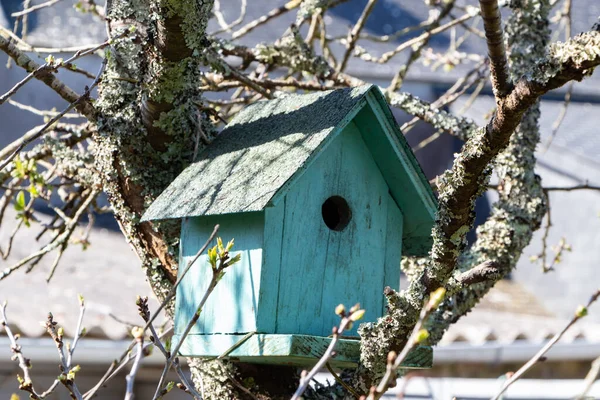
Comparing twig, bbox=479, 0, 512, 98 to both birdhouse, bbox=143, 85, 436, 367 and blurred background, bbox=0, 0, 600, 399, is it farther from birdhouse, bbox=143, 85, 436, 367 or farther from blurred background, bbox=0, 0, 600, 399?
blurred background, bbox=0, 0, 600, 399

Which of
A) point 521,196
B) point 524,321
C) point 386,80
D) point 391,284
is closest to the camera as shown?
point 391,284

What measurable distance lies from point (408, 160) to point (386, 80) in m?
7.82

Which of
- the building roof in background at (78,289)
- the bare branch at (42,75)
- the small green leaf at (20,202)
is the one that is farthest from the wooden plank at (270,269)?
the building roof in background at (78,289)

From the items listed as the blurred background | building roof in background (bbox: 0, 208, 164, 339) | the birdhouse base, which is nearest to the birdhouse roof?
the birdhouse base

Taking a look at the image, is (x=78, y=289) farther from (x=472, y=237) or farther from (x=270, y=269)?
(x=472, y=237)

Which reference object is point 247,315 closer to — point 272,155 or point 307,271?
point 307,271

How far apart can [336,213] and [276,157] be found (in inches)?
11.1

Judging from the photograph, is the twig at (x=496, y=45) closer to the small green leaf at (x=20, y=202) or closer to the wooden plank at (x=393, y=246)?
the wooden plank at (x=393, y=246)

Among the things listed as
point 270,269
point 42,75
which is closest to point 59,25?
point 42,75

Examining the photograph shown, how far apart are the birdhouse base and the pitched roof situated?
0.32 meters

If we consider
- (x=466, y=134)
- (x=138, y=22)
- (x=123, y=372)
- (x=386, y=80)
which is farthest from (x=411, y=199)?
(x=386, y=80)

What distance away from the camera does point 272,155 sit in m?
2.21

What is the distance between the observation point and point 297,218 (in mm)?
2164

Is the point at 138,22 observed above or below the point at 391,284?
above
